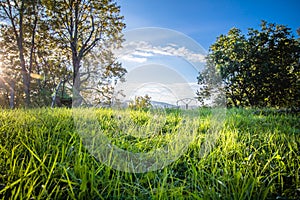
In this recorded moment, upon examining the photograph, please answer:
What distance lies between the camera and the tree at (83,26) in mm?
15508

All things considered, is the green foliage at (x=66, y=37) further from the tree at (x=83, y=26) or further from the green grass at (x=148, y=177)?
the green grass at (x=148, y=177)

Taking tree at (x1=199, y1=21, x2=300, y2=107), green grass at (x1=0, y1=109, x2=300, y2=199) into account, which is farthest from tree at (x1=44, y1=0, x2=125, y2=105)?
green grass at (x1=0, y1=109, x2=300, y2=199)

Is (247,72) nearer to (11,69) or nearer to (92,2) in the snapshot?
(92,2)

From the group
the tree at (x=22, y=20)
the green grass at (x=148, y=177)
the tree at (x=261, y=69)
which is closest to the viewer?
the green grass at (x=148, y=177)

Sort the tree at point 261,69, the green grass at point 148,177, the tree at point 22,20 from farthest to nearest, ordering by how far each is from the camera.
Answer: the tree at point 261,69 < the tree at point 22,20 < the green grass at point 148,177

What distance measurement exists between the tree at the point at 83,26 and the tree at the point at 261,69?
25.0ft

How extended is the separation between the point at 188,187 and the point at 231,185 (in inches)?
8.5

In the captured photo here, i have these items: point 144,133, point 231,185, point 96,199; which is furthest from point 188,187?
point 144,133

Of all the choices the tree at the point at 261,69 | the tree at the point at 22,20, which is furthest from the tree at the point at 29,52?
the tree at the point at 261,69

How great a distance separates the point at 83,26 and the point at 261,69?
1319 centimetres

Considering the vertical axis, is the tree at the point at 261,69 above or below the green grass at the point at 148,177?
above

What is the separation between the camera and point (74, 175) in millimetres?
1182

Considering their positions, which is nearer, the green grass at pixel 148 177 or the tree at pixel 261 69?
the green grass at pixel 148 177

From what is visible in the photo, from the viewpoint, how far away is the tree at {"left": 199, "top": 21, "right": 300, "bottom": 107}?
50.5ft
